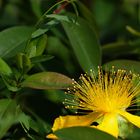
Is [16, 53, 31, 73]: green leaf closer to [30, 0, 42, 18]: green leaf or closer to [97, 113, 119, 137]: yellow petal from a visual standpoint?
[97, 113, 119, 137]: yellow petal

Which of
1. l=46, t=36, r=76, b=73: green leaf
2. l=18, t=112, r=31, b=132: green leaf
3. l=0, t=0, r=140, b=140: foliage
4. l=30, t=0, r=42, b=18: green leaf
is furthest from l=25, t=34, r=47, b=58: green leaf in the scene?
l=30, t=0, r=42, b=18: green leaf

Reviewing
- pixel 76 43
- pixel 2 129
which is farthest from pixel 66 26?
pixel 2 129

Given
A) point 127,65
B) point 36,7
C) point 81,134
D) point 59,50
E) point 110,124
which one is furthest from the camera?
point 36,7

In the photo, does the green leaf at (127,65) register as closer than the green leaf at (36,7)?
Yes

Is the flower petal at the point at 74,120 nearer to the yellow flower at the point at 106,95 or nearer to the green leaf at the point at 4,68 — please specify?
the yellow flower at the point at 106,95

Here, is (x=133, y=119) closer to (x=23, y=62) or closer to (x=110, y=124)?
(x=110, y=124)

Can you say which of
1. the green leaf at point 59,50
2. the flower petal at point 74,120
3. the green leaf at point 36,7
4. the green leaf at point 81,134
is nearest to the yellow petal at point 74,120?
the flower petal at point 74,120

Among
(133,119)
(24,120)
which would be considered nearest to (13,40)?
(24,120)
